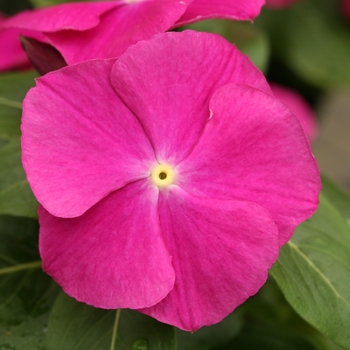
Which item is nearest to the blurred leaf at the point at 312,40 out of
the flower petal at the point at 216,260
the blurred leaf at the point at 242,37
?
the blurred leaf at the point at 242,37

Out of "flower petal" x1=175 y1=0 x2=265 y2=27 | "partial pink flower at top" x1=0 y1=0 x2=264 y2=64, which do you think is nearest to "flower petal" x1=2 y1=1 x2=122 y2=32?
"partial pink flower at top" x1=0 y1=0 x2=264 y2=64

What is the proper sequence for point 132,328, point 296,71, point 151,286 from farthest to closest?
point 296,71
point 132,328
point 151,286

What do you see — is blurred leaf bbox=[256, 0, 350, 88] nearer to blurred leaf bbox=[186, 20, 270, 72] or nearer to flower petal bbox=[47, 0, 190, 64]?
blurred leaf bbox=[186, 20, 270, 72]

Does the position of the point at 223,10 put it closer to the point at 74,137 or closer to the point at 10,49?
the point at 74,137

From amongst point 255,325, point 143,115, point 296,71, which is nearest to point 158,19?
point 143,115

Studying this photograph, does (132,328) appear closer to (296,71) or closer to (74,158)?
(74,158)
